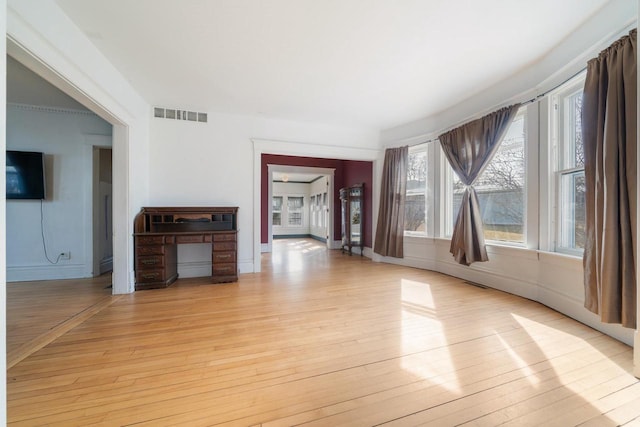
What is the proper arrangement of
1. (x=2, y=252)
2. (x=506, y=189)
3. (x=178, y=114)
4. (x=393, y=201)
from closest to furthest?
(x=2, y=252) < (x=506, y=189) < (x=178, y=114) < (x=393, y=201)

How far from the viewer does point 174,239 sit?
3.34 meters

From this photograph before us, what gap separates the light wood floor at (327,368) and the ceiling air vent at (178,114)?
9.06ft

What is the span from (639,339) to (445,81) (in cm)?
292

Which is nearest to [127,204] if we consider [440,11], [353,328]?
[353,328]

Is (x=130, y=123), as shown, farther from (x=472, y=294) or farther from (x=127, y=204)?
(x=472, y=294)

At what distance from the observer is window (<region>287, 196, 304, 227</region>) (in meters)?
10.3

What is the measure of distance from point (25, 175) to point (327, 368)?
16.3ft

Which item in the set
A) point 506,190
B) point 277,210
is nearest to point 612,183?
point 506,190

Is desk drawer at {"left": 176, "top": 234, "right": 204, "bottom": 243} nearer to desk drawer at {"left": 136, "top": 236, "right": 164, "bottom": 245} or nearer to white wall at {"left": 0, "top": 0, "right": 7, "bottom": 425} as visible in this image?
desk drawer at {"left": 136, "top": 236, "right": 164, "bottom": 245}

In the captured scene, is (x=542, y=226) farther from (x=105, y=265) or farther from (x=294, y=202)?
(x=294, y=202)

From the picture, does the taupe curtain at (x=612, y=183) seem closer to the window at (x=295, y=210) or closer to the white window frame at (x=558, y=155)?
the white window frame at (x=558, y=155)

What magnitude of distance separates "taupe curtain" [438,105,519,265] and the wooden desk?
10.9 ft

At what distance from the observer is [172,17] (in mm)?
2008

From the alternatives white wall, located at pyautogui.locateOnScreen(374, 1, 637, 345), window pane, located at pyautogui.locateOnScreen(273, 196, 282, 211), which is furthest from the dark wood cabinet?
window pane, located at pyautogui.locateOnScreen(273, 196, 282, 211)
